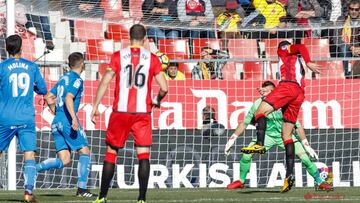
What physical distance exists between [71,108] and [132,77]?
Result: 10.1 ft

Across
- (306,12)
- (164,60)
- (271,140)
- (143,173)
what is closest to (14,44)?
(143,173)

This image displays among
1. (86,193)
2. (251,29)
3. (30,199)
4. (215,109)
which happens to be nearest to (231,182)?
(215,109)

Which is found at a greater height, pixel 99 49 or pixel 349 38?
pixel 349 38

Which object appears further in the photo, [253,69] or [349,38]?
[349,38]

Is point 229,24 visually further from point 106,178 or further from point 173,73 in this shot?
point 106,178

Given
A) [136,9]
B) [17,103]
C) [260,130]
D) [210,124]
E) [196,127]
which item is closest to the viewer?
[17,103]

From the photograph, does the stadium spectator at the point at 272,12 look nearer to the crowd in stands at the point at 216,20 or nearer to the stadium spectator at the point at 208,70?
the crowd in stands at the point at 216,20

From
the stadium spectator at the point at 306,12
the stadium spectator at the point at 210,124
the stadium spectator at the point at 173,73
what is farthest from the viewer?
the stadium spectator at the point at 306,12

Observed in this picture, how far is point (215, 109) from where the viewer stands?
2067 cm

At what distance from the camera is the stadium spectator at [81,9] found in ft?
71.3

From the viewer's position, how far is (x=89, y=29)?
22.5m

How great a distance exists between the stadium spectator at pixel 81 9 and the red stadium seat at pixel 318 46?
4054 millimetres

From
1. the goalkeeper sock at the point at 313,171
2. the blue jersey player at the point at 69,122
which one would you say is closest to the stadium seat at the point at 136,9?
the goalkeeper sock at the point at 313,171

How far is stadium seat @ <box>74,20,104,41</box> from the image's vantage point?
73.3 ft
